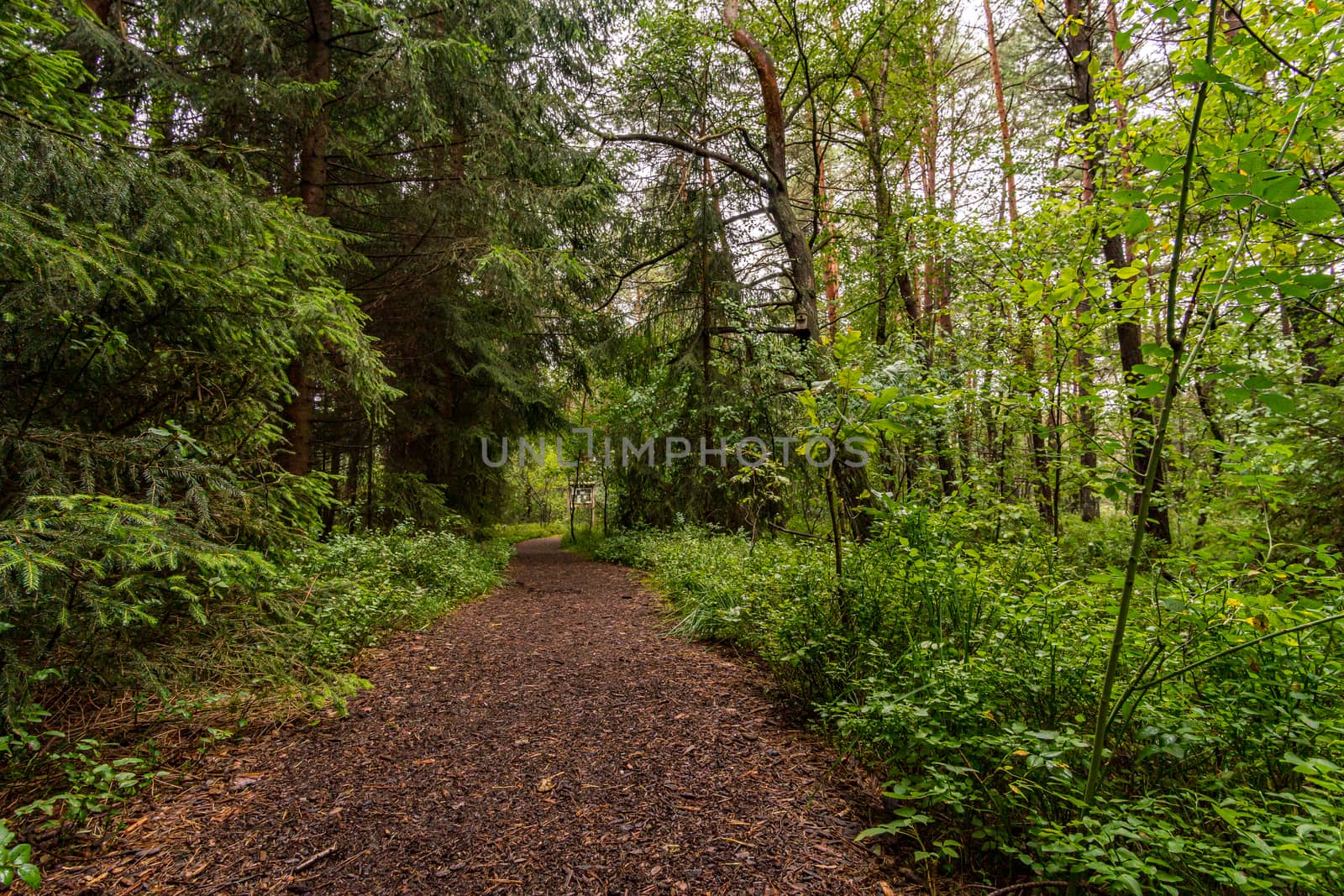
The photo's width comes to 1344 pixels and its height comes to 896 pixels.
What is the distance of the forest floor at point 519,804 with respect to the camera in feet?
5.73

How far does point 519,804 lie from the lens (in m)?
2.15

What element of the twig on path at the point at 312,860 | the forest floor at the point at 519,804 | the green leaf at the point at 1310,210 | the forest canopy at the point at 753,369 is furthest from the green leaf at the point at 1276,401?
the twig on path at the point at 312,860

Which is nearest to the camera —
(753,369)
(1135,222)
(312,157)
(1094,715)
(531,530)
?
(1135,222)

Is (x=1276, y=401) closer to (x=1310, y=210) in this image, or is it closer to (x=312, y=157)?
(x=1310, y=210)

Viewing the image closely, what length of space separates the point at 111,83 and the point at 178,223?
14.6ft

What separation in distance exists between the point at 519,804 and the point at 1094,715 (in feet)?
7.68

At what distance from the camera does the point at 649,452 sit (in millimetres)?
9453

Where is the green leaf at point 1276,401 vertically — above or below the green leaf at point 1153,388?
below

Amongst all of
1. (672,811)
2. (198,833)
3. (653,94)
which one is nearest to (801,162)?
(653,94)

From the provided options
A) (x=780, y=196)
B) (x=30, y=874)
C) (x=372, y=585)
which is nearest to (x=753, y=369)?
(x=780, y=196)

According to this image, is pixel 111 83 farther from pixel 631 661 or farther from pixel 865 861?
pixel 865 861

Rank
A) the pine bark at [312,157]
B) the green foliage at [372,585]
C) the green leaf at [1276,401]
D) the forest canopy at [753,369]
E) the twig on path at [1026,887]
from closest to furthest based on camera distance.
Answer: the green leaf at [1276,401] → the twig on path at [1026,887] → the forest canopy at [753,369] → the green foliage at [372,585] → the pine bark at [312,157]

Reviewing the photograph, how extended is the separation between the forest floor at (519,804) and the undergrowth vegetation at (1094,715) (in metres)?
0.35

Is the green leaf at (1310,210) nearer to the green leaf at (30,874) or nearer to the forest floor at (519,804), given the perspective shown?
the forest floor at (519,804)
